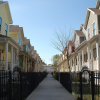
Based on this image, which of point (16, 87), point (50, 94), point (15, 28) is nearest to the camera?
point (16, 87)

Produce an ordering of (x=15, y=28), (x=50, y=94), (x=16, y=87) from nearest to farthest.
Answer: (x=16, y=87), (x=50, y=94), (x=15, y=28)

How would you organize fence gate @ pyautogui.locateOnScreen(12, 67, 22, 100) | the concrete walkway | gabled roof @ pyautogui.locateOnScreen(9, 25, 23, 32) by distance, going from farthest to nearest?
gabled roof @ pyautogui.locateOnScreen(9, 25, 23, 32) → the concrete walkway → fence gate @ pyautogui.locateOnScreen(12, 67, 22, 100)

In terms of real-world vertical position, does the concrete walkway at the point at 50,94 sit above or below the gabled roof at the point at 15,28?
below

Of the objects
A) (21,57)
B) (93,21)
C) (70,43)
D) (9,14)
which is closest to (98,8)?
(93,21)

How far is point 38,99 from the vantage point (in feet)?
31.1

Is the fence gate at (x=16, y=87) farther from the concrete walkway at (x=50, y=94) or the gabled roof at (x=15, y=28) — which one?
the gabled roof at (x=15, y=28)

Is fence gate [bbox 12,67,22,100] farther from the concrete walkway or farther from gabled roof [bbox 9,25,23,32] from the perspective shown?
gabled roof [bbox 9,25,23,32]

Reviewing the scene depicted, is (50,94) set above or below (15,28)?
below

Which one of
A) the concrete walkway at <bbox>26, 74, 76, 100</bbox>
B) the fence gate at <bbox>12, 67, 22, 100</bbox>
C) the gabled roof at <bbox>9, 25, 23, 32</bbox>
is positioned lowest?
the concrete walkway at <bbox>26, 74, 76, 100</bbox>

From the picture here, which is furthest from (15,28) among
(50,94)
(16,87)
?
(16,87)

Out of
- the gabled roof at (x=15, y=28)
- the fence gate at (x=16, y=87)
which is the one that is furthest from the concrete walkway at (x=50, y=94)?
the gabled roof at (x=15, y=28)

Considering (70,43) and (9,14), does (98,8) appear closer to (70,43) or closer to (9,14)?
(9,14)

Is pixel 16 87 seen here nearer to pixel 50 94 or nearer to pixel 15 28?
pixel 50 94

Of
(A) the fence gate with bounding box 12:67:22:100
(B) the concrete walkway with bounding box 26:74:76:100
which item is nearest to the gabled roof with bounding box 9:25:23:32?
(B) the concrete walkway with bounding box 26:74:76:100
